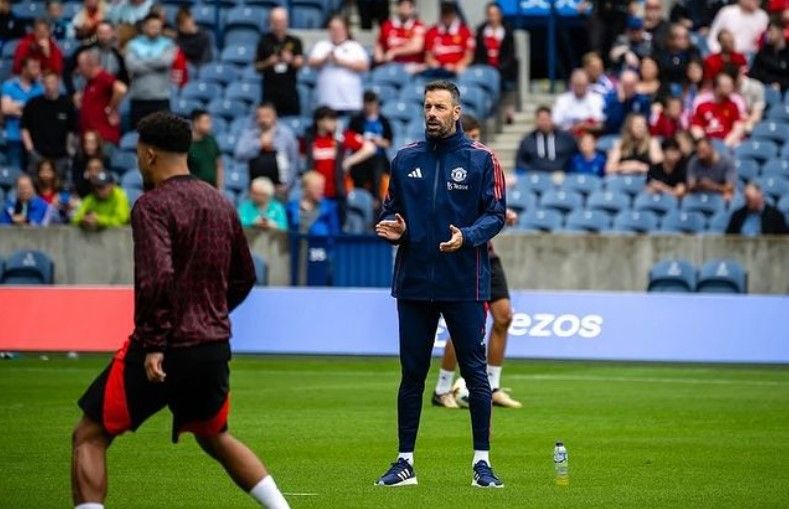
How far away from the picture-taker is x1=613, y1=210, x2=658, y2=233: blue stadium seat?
24750 millimetres

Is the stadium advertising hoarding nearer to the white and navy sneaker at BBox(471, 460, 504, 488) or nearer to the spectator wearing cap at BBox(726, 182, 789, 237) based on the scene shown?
the spectator wearing cap at BBox(726, 182, 789, 237)

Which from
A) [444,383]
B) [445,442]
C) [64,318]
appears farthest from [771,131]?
[445,442]

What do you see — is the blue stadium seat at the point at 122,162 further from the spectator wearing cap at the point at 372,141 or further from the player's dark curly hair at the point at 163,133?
the player's dark curly hair at the point at 163,133

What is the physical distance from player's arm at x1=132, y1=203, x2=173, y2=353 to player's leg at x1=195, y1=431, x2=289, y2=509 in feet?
1.89

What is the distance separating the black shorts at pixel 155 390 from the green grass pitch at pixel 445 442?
1866mm

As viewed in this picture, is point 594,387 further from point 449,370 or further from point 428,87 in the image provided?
point 428,87

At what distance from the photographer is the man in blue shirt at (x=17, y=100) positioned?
27.9 m

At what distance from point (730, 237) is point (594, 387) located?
5.53 metres

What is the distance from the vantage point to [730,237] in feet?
77.4

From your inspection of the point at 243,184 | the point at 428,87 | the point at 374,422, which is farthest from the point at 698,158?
the point at 428,87

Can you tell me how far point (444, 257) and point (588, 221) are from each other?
1398cm

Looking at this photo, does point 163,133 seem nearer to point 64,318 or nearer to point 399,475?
point 399,475

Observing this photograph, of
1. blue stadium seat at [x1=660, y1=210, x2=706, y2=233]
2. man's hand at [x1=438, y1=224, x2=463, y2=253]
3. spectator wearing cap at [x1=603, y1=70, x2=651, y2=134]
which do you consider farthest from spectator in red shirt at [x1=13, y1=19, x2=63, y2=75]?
man's hand at [x1=438, y1=224, x2=463, y2=253]

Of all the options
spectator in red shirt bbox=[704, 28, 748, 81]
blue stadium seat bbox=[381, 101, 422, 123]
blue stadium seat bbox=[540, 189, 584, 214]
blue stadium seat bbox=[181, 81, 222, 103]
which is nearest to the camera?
blue stadium seat bbox=[540, 189, 584, 214]
